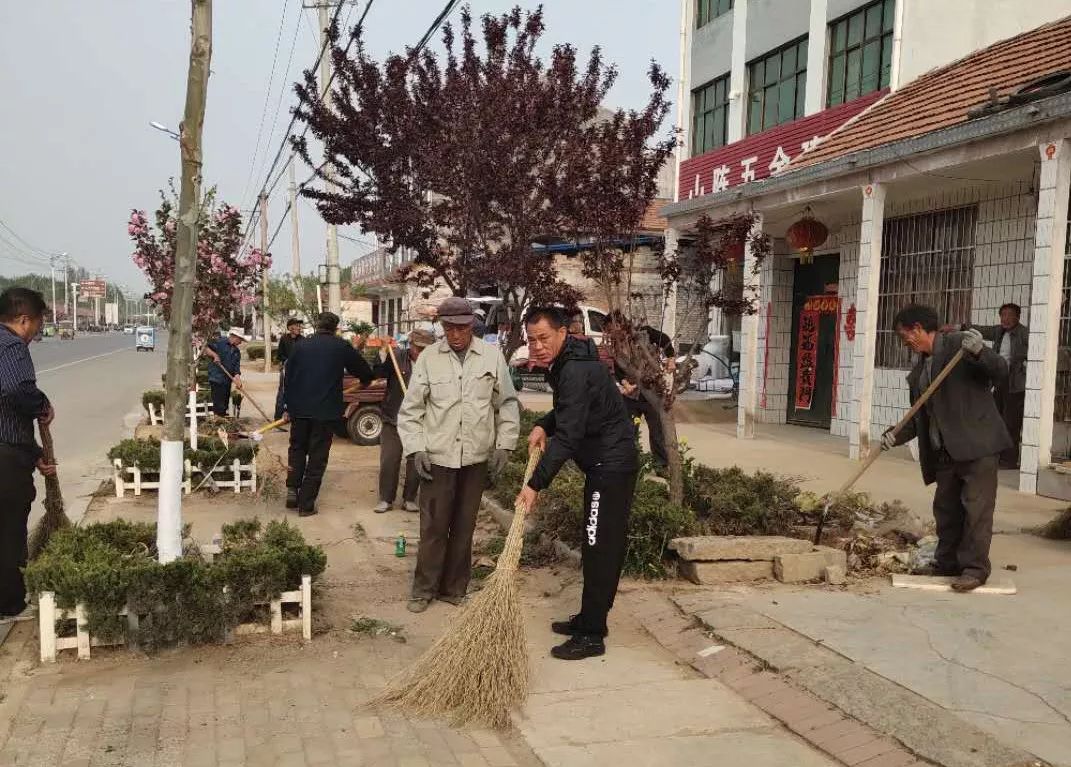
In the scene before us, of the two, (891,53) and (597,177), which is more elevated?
(891,53)

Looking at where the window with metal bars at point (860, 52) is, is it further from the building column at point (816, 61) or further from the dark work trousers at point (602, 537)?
the dark work trousers at point (602, 537)

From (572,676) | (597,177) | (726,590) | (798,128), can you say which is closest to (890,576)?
(726,590)

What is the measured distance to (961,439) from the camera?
16.6 feet

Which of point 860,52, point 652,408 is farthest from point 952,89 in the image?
point 652,408

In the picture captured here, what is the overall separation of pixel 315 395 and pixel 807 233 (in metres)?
7.39

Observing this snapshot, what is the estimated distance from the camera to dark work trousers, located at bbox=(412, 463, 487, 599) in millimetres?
5074

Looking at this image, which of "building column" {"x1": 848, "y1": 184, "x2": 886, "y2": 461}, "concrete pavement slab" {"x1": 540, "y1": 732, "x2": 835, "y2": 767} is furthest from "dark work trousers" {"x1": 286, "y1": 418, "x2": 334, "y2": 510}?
"building column" {"x1": 848, "y1": 184, "x2": 886, "y2": 461}

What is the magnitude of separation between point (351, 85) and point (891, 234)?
278 inches

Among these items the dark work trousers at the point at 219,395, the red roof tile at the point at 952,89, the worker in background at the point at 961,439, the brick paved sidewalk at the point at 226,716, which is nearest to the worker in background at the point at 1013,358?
the red roof tile at the point at 952,89

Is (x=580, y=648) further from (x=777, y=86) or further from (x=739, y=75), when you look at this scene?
(x=739, y=75)

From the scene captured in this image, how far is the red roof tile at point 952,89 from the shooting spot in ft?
30.3

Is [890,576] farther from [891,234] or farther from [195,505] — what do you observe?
[891,234]

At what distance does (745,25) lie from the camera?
15430mm

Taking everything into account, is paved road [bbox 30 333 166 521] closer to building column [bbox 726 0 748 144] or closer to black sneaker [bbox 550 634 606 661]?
black sneaker [bbox 550 634 606 661]
